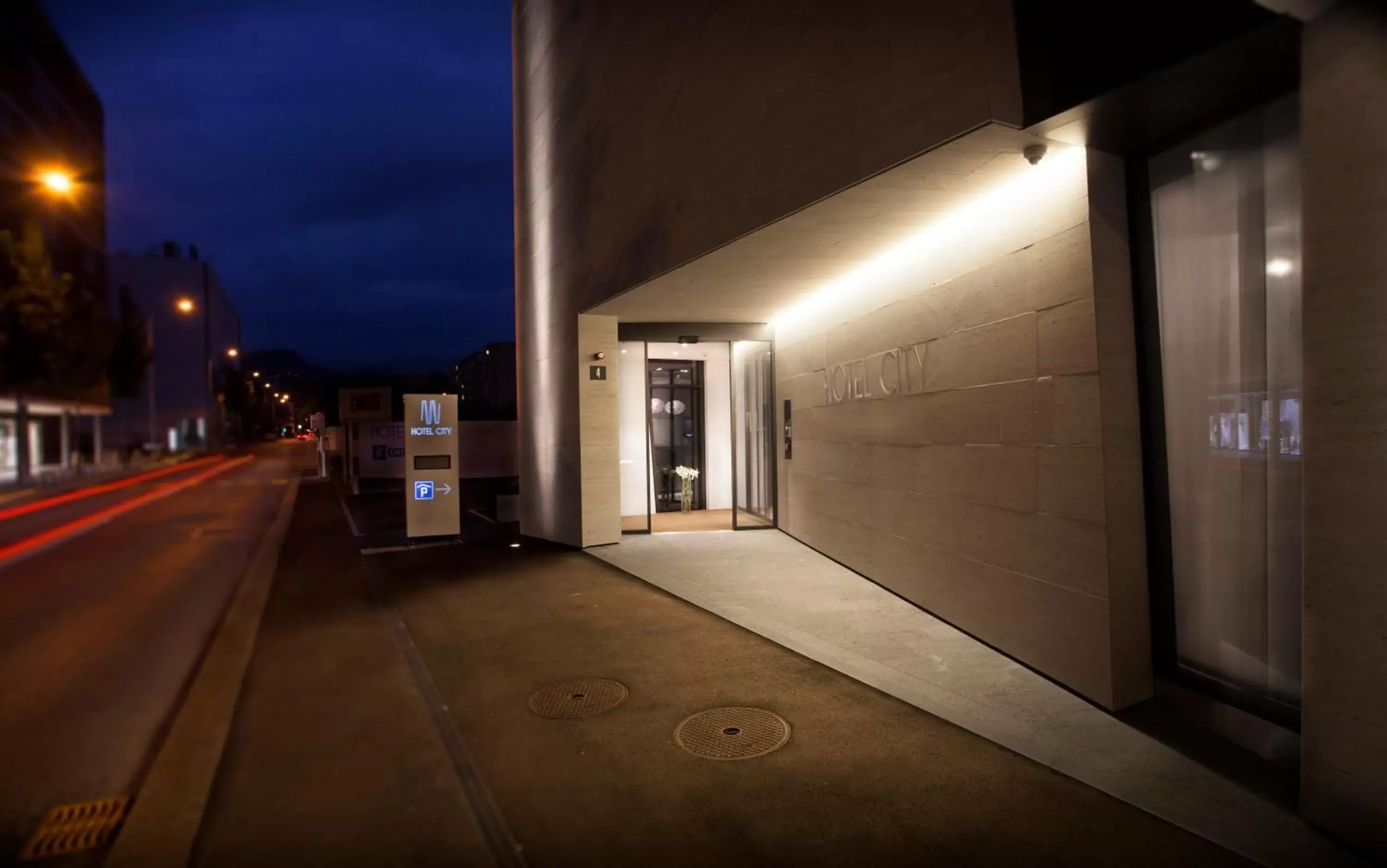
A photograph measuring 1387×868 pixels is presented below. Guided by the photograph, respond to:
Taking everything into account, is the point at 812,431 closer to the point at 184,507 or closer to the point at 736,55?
the point at 736,55

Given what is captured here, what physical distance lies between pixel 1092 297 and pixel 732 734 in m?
3.66

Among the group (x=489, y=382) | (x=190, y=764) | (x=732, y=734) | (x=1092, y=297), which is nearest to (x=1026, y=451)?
(x=1092, y=297)

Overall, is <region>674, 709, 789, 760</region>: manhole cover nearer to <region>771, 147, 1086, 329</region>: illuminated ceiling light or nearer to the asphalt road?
the asphalt road

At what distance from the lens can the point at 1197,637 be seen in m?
4.62

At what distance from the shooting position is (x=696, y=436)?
1478 centimetres

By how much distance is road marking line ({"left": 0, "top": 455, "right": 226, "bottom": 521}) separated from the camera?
20.6 m

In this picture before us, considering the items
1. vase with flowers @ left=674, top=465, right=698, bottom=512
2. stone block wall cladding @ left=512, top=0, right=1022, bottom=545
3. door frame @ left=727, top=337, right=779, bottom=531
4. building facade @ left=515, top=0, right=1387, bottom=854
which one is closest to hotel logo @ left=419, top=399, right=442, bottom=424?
stone block wall cladding @ left=512, top=0, right=1022, bottom=545

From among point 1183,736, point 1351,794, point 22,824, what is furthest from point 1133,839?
point 22,824

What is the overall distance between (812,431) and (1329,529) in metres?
7.16

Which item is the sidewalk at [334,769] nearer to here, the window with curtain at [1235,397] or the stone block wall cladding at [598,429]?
the window with curtain at [1235,397]

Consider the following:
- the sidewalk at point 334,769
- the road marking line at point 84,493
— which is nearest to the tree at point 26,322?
the road marking line at point 84,493

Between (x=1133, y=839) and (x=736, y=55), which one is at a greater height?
(x=736, y=55)

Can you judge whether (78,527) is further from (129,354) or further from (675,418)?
(129,354)

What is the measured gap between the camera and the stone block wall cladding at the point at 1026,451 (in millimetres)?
4855
